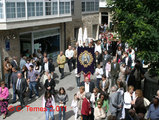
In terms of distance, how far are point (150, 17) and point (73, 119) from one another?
5146 mm

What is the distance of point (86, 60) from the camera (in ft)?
47.2

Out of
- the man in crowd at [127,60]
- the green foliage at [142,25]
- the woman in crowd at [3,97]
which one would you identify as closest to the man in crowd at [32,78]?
the woman in crowd at [3,97]

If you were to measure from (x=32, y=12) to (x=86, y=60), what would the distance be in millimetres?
4693

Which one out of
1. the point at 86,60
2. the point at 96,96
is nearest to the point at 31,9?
the point at 86,60

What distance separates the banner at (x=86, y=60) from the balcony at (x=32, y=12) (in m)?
3.83

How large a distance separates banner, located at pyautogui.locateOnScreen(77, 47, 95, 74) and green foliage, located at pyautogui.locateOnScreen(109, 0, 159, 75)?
3535 millimetres

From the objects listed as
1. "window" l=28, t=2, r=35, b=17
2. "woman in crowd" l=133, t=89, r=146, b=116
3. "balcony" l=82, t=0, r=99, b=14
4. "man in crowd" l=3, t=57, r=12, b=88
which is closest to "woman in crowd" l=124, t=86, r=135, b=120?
"woman in crowd" l=133, t=89, r=146, b=116

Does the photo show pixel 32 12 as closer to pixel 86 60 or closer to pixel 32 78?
pixel 86 60

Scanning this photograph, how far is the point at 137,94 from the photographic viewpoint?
373 inches

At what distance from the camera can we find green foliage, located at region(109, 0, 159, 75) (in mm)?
8789

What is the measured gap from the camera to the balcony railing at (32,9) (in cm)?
1376

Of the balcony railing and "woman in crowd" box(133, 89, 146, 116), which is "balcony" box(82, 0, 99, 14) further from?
"woman in crowd" box(133, 89, 146, 116)

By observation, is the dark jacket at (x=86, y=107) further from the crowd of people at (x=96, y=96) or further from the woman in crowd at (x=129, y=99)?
the woman in crowd at (x=129, y=99)

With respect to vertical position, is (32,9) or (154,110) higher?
(32,9)
